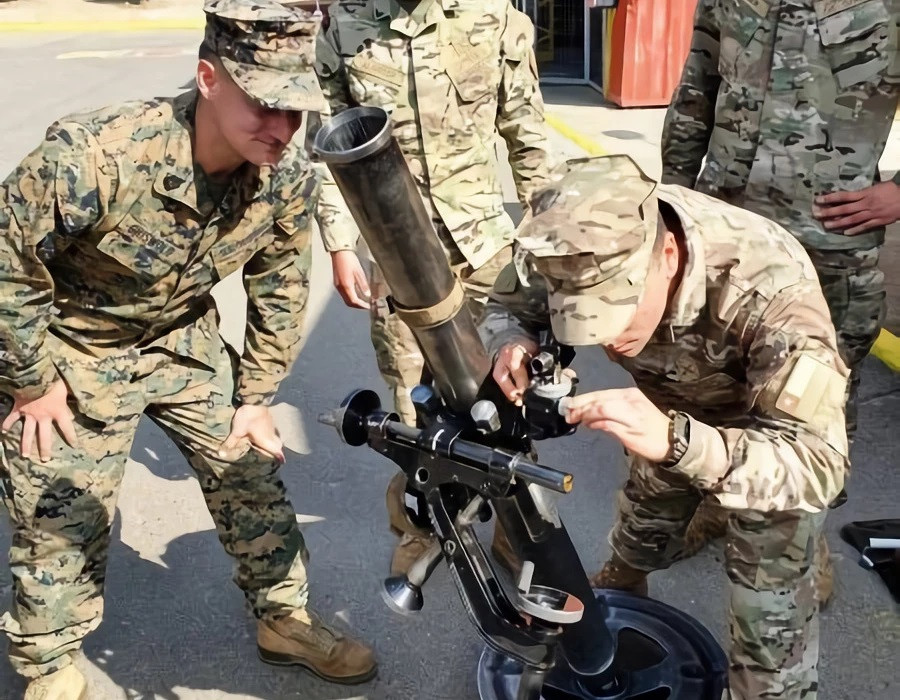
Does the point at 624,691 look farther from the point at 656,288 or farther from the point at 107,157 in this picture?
the point at 107,157

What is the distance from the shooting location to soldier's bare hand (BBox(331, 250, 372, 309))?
11.1 ft

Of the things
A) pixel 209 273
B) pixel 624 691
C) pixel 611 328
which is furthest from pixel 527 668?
pixel 209 273

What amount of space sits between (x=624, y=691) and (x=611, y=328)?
4.55 ft

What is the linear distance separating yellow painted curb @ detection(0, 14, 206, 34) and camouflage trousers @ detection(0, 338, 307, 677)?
17920mm

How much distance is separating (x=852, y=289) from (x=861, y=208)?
25cm

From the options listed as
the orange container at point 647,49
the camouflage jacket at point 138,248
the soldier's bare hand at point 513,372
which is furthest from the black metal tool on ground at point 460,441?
the orange container at point 647,49

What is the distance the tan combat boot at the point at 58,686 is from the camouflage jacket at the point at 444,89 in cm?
159

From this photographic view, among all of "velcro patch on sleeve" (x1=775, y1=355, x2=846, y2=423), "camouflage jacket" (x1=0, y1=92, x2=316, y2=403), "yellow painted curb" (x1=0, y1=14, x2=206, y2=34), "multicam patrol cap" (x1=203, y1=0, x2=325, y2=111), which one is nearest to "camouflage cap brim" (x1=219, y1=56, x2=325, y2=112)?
"multicam patrol cap" (x1=203, y1=0, x2=325, y2=111)

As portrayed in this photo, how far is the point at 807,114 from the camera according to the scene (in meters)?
2.96

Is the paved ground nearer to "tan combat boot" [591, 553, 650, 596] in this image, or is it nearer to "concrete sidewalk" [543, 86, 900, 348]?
"tan combat boot" [591, 553, 650, 596]

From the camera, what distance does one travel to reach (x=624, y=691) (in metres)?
2.91

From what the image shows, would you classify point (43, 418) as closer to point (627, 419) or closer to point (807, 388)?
point (627, 419)

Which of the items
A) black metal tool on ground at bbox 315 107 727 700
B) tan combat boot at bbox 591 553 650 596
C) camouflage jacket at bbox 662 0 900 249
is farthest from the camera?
tan combat boot at bbox 591 553 650 596

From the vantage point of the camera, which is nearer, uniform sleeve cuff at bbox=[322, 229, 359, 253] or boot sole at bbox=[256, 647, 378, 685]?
boot sole at bbox=[256, 647, 378, 685]
